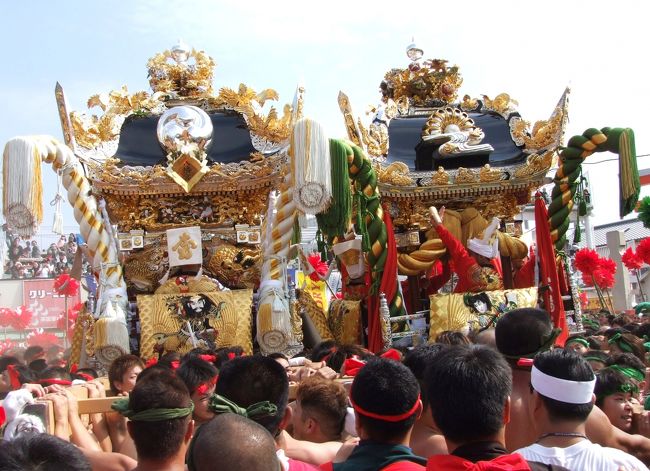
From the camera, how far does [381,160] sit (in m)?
10.1

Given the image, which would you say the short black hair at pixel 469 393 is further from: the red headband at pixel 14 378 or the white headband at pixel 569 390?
the red headband at pixel 14 378

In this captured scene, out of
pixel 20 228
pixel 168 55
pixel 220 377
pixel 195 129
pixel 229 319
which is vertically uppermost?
pixel 168 55

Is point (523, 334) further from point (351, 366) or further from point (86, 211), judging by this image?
point (86, 211)

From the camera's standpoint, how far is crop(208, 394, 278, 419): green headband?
2.78 m

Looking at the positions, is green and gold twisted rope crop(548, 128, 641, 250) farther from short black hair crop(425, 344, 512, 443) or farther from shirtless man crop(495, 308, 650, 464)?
short black hair crop(425, 344, 512, 443)

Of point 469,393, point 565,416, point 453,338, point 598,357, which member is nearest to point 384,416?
point 469,393

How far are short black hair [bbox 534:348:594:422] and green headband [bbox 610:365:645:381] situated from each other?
125 centimetres

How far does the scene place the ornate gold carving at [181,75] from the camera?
407 inches

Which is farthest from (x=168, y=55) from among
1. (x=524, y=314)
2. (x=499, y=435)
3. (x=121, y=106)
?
(x=499, y=435)

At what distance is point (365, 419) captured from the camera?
2.80 meters

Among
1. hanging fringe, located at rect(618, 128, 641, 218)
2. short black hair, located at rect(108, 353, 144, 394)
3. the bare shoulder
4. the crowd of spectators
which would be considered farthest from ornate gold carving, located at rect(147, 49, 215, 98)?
the crowd of spectators

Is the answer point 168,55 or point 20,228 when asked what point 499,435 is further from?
point 168,55

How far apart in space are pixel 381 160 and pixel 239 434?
7943 millimetres

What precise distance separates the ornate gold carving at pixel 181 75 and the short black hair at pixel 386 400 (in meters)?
7.90
